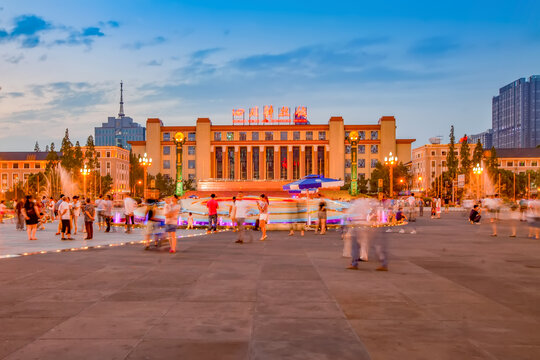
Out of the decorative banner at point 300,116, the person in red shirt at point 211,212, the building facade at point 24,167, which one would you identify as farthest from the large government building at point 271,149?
the person in red shirt at point 211,212

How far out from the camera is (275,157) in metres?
114

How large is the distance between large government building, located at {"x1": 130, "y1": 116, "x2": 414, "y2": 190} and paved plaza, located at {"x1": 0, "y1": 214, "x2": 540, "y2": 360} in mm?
98671

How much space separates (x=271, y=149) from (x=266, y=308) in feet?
354

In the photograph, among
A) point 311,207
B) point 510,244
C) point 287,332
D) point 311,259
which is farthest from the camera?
point 311,207

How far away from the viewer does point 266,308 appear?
7758 mm

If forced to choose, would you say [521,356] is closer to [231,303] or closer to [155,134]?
[231,303]

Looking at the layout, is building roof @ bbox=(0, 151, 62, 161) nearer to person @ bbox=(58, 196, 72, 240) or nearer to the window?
the window

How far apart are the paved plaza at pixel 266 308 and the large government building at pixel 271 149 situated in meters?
98.7

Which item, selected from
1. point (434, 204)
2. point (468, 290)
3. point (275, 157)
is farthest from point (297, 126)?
point (468, 290)

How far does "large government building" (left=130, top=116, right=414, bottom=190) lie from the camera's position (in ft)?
368

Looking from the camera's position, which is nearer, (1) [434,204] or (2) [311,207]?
(2) [311,207]

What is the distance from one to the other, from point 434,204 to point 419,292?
116 feet

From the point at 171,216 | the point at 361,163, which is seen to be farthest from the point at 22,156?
the point at 171,216

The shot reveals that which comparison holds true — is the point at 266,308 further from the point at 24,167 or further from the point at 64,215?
the point at 24,167
